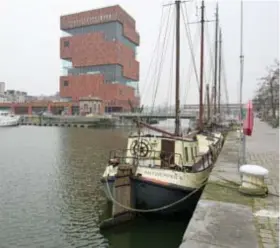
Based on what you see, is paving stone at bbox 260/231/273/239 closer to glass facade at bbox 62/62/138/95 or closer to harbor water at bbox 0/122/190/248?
harbor water at bbox 0/122/190/248

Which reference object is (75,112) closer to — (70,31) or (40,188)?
(70,31)

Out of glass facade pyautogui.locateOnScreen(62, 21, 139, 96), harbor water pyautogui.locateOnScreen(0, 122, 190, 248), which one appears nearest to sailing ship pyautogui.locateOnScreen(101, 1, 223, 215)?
harbor water pyautogui.locateOnScreen(0, 122, 190, 248)

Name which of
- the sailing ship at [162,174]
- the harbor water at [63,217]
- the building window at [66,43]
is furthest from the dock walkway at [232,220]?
the building window at [66,43]

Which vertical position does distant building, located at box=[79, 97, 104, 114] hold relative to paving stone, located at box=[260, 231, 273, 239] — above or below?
above

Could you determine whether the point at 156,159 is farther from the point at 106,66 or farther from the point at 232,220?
the point at 106,66

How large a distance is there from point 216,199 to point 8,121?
93200 millimetres

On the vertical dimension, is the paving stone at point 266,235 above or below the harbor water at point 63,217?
above

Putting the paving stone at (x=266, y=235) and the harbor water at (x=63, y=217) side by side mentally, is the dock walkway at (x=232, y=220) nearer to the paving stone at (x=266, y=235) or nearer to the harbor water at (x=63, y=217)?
the paving stone at (x=266, y=235)

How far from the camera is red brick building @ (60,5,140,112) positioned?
111688 millimetres

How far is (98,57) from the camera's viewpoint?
369ft

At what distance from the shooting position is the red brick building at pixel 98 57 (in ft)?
366

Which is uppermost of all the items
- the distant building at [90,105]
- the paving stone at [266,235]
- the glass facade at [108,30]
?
the glass facade at [108,30]

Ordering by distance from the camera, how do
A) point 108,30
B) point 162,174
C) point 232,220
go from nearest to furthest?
point 232,220 < point 162,174 < point 108,30

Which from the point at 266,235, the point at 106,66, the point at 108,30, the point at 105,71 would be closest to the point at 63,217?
the point at 266,235
